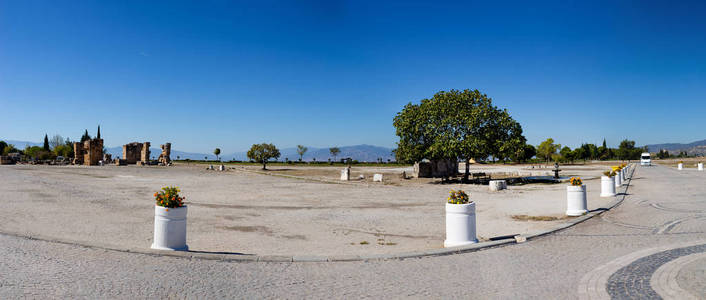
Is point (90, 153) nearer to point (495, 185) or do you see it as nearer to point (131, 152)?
point (131, 152)

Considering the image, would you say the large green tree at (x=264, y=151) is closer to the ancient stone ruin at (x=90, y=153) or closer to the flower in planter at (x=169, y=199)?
the ancient stone ruin at (x=90, y=153)

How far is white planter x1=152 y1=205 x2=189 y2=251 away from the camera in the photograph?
7855 millimetres

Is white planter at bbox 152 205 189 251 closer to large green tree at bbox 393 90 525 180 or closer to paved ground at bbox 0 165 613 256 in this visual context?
paved ground at bbox 0 165 613 256

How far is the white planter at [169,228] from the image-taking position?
25.8ft

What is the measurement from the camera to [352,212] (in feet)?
48.6

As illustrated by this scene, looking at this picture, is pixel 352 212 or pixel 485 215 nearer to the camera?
pixel 485 215

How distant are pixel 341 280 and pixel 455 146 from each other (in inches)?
946

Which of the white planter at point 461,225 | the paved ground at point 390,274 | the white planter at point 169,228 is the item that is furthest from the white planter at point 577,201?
the white planter at point 169,228

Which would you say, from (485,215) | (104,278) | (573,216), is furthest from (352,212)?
(104,278)

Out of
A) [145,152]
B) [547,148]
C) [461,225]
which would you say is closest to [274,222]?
[461,225]

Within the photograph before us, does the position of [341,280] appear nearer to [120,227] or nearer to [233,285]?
[233,285]

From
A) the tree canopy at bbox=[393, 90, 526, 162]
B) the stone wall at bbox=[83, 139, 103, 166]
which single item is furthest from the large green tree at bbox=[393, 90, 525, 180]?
the stone wall at bbox=[83, 139, 103, 166]

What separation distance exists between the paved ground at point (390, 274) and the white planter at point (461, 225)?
22.1 inches

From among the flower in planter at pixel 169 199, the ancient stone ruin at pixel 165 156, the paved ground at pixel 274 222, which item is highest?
the ancient stone ruin at pixel 165 156
